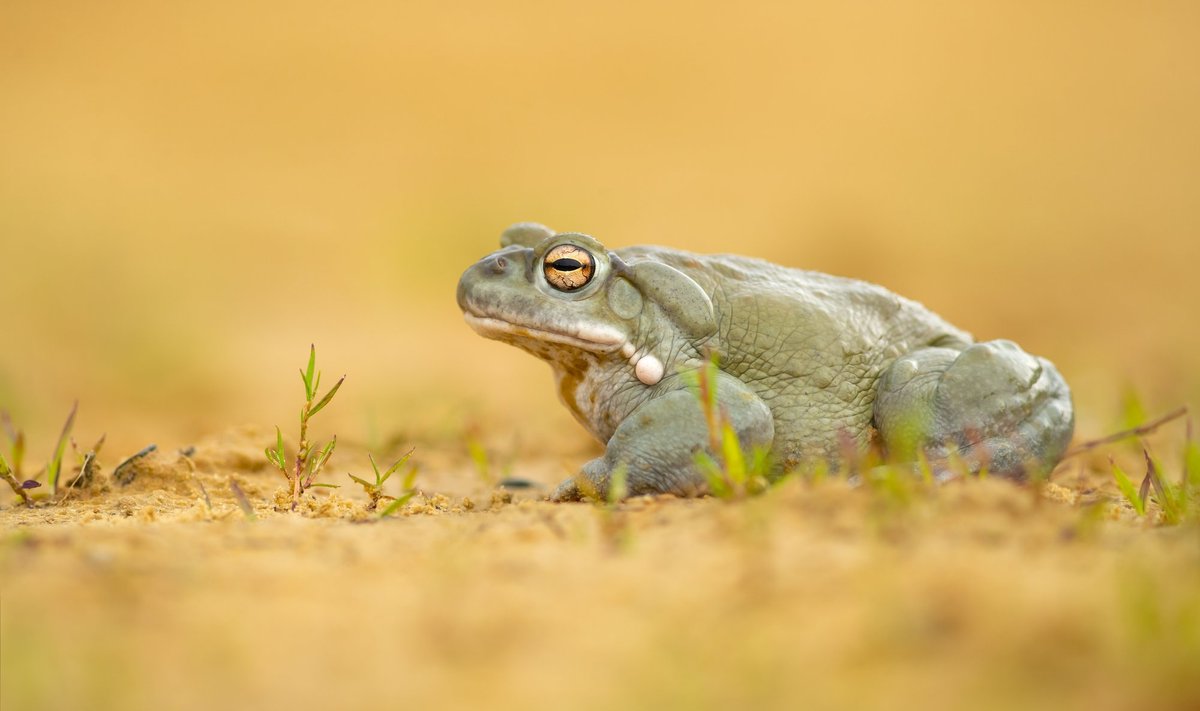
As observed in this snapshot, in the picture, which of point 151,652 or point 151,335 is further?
point 151,335

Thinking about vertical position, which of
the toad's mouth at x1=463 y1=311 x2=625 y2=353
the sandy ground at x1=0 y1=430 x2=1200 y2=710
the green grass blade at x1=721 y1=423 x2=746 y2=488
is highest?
the toad's mouth at x1=463 y1=311 x2=625 y2=353

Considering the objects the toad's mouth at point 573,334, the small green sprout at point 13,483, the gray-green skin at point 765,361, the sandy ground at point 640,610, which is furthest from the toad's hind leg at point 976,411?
the small green sprout at point 13,483

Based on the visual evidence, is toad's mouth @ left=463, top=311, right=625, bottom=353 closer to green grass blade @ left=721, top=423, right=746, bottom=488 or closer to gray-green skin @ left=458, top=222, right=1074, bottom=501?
gray-green skin @ left=458, top=222, right=1074, bottom=501

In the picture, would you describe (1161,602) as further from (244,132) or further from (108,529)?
(244,132)

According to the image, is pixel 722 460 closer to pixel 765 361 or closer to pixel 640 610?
pixel 765 361

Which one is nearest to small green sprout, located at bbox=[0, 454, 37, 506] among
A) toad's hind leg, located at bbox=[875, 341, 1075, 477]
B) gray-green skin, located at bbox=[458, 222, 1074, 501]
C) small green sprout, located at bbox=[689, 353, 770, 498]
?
gray-green skin, located at bbox=[458, 222, 1074, 501]

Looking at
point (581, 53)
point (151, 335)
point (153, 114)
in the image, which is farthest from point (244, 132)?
point (151, 335)

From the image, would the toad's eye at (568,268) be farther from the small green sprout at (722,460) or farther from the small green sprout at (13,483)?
the small green sprout at (13,483)
